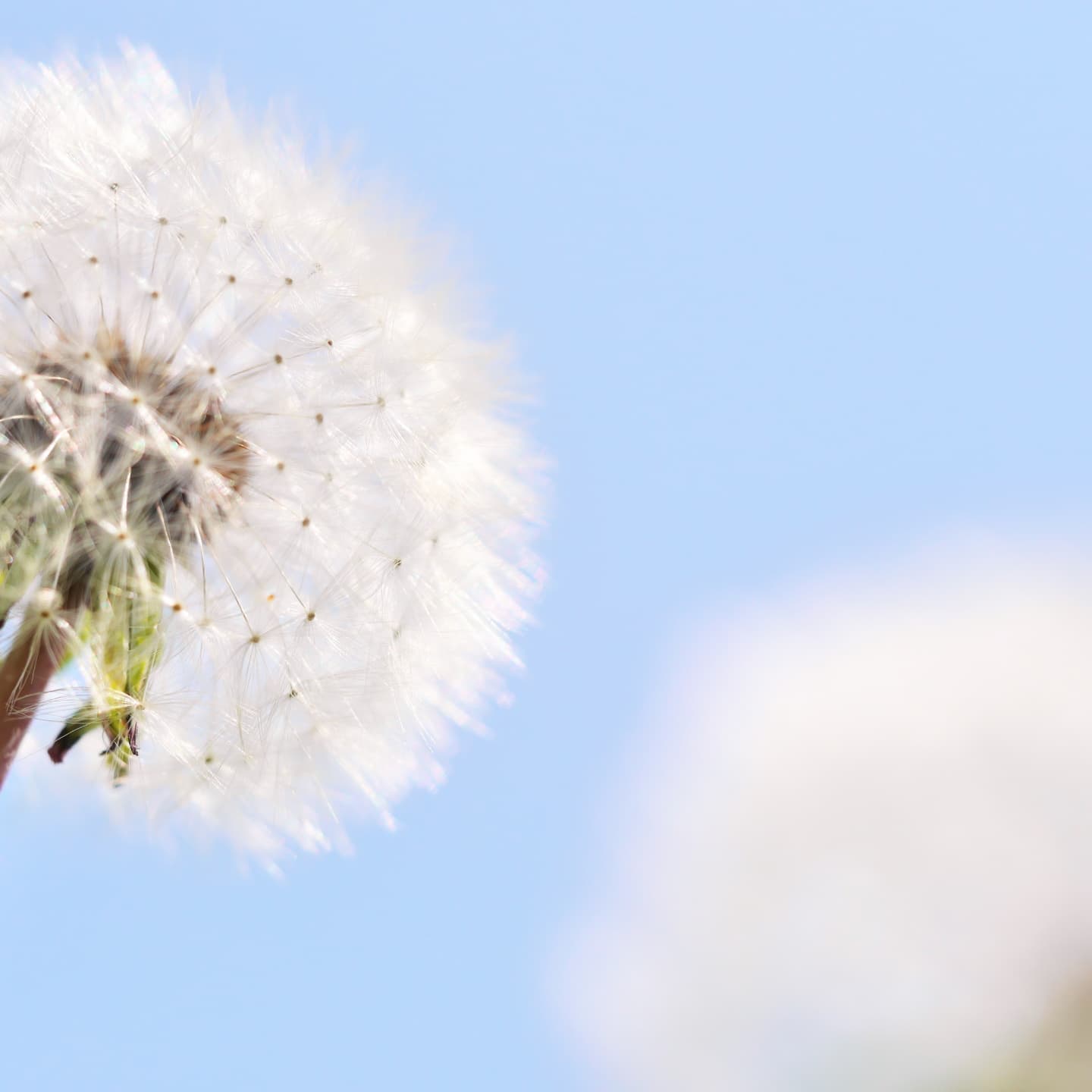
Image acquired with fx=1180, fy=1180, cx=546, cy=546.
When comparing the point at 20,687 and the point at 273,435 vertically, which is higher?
the point at 273,435

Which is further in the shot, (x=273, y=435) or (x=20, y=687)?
(x=273, y=435)

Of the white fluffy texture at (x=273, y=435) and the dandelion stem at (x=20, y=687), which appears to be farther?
the white fluffy texture at (x=273, y=435)

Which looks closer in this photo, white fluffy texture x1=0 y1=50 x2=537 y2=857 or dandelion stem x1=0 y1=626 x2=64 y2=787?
dandelion stem x1=0 y1=626 x2=64 y2=787

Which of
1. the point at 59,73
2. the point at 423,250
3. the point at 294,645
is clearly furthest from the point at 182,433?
the point at 59,73

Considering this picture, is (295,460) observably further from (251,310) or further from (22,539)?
(22,539)
